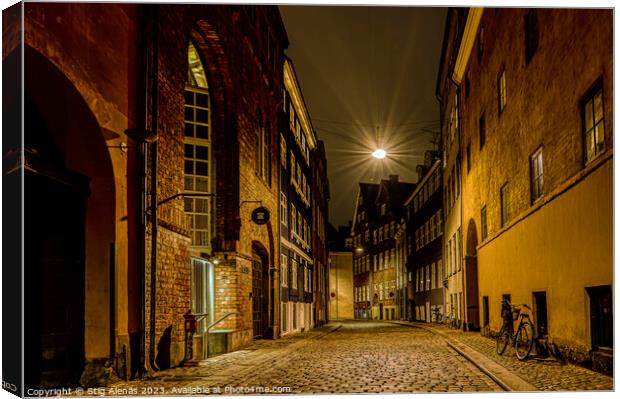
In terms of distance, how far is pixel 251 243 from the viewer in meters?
18.0

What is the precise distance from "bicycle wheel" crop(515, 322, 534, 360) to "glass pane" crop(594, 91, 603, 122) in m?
3.93

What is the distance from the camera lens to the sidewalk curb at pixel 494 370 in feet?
28.6

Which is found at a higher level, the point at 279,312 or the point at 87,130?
the point at 87,130

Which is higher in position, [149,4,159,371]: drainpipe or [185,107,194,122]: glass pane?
[185,107,194,122]: glass pane

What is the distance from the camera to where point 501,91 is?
51.8ft

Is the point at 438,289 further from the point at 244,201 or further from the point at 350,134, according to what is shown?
the point at 350,134

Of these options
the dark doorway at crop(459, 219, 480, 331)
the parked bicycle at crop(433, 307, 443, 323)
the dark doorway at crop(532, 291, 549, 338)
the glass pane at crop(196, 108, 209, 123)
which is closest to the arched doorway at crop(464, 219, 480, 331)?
the dark doorway at crop(459, 219, 480, 331)

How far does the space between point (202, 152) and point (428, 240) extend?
9.88m

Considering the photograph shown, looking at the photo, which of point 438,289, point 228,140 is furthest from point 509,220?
point 438,289

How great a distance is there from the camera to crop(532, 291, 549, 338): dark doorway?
41.3 ft

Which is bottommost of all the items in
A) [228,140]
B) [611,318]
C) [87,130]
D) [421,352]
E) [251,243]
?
[421,352]

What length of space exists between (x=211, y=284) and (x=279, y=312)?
682 centimetres

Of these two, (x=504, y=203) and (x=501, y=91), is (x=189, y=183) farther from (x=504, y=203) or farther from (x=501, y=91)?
(x=501, y=91)

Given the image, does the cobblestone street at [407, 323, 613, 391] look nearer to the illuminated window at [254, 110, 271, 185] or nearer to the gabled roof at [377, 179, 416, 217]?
the gabled roof at [377, 179, 416, 217]
